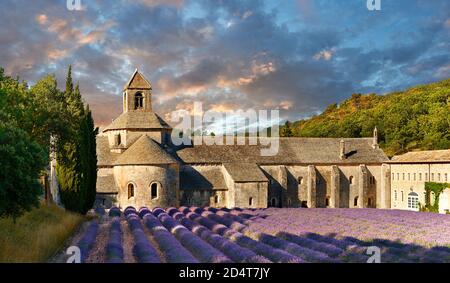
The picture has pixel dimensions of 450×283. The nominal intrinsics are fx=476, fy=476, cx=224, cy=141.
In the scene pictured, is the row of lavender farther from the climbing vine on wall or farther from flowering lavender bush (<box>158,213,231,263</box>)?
the climbing vine on wall

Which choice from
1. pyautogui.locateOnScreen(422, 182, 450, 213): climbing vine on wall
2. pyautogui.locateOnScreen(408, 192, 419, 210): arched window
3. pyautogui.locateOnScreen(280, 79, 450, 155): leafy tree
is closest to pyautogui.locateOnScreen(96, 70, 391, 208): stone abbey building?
pyautogui.locateOnScreen(408, 192, 419, 210): arched window

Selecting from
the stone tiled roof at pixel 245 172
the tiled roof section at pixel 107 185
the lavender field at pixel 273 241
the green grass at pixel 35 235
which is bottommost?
the lavender field at pixel 273 241

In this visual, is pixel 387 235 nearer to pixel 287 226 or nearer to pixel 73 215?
pixel 287 226

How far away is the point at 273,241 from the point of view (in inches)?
853

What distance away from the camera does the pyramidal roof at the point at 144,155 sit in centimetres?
4231

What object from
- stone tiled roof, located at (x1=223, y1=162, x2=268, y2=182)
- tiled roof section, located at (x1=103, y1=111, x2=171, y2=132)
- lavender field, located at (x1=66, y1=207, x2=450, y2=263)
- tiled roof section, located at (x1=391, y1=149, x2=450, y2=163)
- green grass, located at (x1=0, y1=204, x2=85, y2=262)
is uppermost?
tiled roof section, located at (x1=103, y1=111, x2=171, y2=132)

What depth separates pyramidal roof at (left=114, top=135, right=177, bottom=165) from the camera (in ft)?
139

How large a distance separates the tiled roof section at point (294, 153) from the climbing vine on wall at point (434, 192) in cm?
836

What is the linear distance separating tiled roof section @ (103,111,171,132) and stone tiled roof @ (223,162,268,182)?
7815mm

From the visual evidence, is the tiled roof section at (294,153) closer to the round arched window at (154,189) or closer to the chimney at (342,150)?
the chimney at (342,150)

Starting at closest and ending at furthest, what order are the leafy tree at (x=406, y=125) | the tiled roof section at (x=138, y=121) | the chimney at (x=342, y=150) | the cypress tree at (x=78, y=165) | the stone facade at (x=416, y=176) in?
the cypress tree at (x=78, y=165), the stone facade at (x=416, y=176), the tiled roof section at (x=138, y=121), the chimney at (x=342, y=150), the leafy tree at (x=406, y=125)

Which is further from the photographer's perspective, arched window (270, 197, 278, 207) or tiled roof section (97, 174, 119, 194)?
arched window (270, 197, 278, 207)

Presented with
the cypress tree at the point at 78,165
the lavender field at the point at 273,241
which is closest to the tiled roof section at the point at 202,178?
the lavender field at the point at 273,241

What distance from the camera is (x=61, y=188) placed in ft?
109
